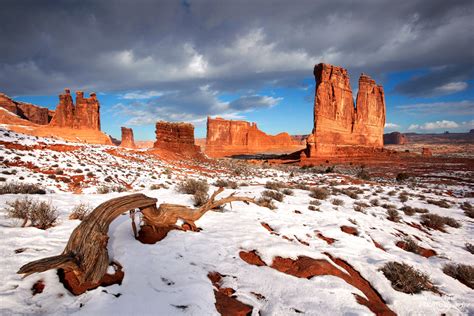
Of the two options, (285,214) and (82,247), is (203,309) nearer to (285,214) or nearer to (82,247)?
(82,247)

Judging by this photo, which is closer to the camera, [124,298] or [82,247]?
[124,298]

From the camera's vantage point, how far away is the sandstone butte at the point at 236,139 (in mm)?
86500

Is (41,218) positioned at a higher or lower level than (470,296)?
higher

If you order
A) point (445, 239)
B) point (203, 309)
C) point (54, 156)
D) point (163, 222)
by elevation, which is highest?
point (54, 156)

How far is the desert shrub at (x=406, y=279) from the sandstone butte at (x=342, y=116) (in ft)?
134

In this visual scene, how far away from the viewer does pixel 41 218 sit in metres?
3.95

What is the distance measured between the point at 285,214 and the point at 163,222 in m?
3.53

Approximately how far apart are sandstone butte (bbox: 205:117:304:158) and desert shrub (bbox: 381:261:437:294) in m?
79.5

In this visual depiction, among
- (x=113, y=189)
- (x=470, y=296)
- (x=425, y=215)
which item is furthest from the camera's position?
(x=113, y=189)

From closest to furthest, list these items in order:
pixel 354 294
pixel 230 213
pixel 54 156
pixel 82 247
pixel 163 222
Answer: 1. pixel 82 247
2. pixel 354 294
3. pixel 163 222
4. pixel 230 213
5. pixel 54 156

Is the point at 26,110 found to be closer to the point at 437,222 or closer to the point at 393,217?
the point at 393,217

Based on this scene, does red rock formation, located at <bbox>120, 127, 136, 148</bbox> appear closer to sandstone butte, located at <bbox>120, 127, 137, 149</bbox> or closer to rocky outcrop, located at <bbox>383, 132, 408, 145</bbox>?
sandstone butte, located at <bbox>120, 127, 137, 149</bbox>

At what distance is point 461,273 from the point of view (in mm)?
4320

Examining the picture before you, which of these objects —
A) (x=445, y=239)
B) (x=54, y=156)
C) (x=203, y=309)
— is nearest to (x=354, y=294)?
(x=203, y=309)
